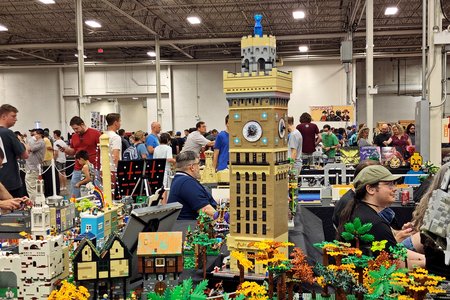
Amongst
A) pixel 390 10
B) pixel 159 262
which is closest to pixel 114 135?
pixel 159 262

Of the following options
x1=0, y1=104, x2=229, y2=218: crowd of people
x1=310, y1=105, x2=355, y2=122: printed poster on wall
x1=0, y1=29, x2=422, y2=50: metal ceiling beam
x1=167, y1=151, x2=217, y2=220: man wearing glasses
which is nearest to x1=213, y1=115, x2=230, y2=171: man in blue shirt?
x1=0, y1=104, x2=229, y2=218: crowd of people

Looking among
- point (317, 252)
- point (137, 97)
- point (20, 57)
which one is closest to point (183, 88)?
point (137, 97)

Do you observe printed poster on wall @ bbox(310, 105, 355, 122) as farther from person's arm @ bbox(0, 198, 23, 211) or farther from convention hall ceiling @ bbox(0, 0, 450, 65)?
person's arm @ bbox(0, 198, 23, 211)

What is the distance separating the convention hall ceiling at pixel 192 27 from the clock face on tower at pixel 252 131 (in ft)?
34.4

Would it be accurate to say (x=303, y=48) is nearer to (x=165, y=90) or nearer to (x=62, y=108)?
(x=165, y=90)

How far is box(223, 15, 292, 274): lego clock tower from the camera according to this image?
2295 mm

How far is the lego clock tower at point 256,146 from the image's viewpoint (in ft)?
7.53

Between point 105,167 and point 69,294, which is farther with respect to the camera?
point 105,167

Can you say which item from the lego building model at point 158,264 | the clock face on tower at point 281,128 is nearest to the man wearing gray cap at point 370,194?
the clock face on tower at point 281,128

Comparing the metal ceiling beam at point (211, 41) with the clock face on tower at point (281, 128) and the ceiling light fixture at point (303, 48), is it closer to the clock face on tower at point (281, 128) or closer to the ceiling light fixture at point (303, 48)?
the ceiling light fixture at point (303, 48)

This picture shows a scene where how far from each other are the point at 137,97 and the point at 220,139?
609 inches

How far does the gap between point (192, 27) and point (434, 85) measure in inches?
436

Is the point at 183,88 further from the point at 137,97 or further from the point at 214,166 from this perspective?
the point at 214,166

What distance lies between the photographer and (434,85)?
669 cm
